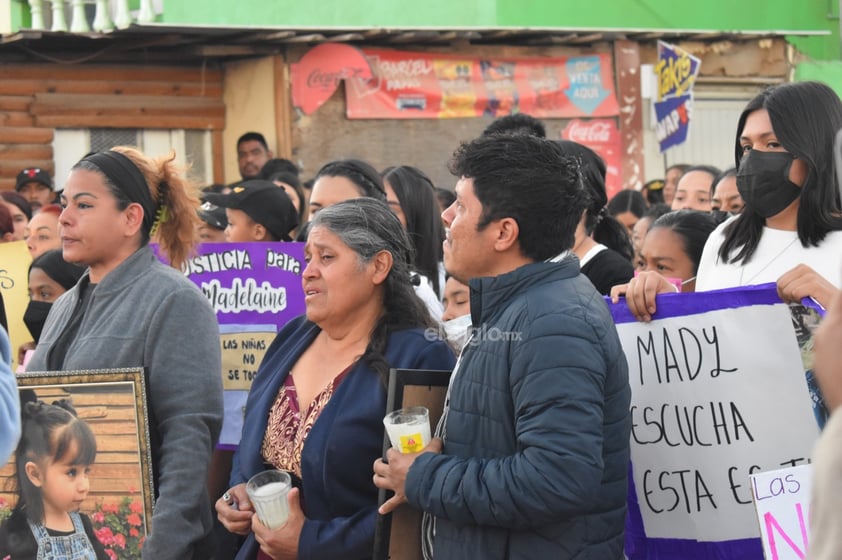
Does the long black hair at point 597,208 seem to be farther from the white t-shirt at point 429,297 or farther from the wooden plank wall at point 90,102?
the wooden plank wall at point 90,102

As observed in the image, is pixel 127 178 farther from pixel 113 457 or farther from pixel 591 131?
pixel 591 131

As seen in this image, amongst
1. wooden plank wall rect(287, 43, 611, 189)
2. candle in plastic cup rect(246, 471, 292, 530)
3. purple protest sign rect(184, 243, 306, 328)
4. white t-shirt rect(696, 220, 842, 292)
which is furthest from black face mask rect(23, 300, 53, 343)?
wooden plank wall rect(287, 43, 611, 189)

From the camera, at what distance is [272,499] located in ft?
12.7

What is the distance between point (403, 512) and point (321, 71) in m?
11.2

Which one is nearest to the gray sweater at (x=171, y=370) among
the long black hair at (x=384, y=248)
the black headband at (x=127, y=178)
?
the black headband at (x=127, y=178)

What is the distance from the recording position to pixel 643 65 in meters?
16.7

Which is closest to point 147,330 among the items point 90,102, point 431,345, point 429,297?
point 431,345

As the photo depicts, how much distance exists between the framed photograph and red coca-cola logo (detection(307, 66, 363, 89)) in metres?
10.5

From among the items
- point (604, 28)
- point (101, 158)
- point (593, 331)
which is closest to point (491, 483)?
point (593, 331)

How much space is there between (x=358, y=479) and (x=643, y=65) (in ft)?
44.6

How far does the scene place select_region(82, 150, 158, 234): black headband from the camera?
4633 mm

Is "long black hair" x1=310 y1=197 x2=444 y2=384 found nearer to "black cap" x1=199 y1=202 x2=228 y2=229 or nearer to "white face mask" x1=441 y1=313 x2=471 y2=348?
"white face mask" x1=441 y1=313 x2=471 y2=348

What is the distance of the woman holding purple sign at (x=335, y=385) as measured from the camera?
12.9ft

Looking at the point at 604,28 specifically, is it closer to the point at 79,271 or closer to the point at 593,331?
the point at 79,271
